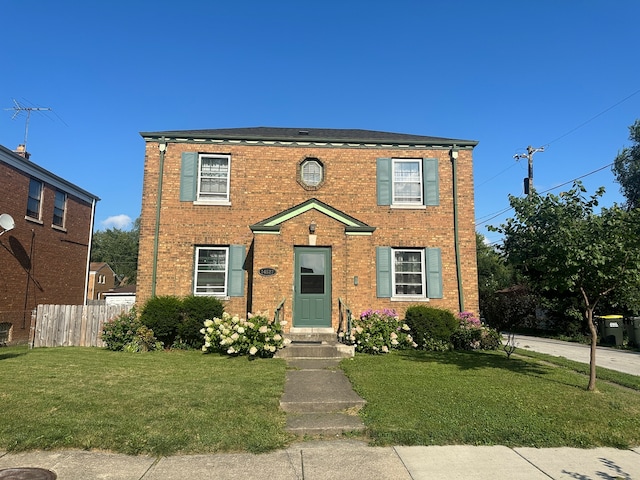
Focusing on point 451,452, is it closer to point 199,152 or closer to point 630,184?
point 199,152

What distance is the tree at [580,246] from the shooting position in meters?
6.81

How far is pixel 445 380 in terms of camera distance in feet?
24.0

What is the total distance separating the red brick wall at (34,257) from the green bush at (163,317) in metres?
6.85

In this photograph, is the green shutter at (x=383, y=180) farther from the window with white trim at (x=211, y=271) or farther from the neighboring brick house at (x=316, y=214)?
the window with white trim at (x=211, y=271)

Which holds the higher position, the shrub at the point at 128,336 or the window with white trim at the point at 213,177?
the window with white trim at the point at 213,177

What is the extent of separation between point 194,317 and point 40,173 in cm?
1028

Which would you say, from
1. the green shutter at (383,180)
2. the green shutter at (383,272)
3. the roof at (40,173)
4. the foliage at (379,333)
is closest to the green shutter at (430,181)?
the green shutter at (383,180)

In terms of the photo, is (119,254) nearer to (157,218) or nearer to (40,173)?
(40,173)

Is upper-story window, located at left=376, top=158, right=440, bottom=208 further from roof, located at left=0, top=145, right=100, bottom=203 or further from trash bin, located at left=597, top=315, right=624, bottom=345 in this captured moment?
roof, located at left=0, top=145, right=100, bottom=203

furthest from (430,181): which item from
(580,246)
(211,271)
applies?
(211,271)

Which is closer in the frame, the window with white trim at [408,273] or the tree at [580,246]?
the tree at [580,246]

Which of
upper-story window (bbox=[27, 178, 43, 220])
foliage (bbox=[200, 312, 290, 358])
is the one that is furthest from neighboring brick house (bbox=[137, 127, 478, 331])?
upper-story window (bbox=[27, 178, 43, 220])

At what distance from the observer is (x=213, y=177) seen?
13.0 metres

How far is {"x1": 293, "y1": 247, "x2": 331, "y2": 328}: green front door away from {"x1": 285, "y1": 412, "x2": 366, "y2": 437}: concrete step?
587cm
